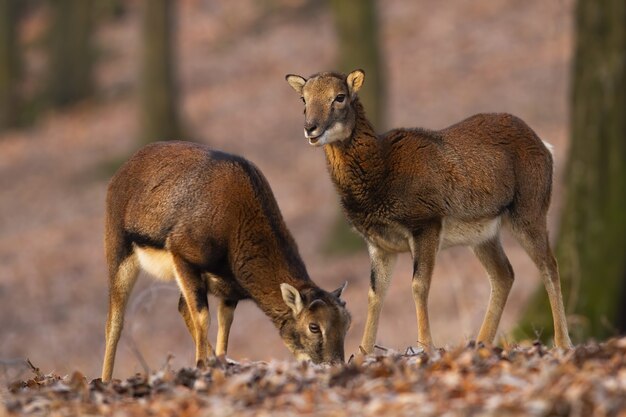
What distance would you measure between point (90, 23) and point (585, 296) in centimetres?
2521

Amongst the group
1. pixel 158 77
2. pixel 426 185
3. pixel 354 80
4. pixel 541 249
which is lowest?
pixel 541 249

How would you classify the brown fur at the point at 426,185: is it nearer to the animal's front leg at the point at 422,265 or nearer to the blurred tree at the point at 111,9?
the animal's front leg at the point at 422,265

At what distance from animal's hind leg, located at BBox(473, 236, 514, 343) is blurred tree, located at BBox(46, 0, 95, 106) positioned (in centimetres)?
2714

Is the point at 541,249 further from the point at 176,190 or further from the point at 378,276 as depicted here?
the point at 176,190

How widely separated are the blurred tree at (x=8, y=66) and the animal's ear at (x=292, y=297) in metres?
27.3

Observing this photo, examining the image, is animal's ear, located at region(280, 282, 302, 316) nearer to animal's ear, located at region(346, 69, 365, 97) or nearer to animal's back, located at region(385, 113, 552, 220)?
animal's back, located at region(385, 113, 552, 220)

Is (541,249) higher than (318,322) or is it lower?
higher

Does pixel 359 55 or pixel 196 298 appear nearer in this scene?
pixel 196 298

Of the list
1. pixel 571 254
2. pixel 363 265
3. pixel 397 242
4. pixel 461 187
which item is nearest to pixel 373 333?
pixel 397 242

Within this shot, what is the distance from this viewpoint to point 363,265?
21.9 metres

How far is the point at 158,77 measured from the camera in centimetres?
2817

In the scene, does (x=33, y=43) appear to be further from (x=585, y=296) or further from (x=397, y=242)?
(x=397, y=242)

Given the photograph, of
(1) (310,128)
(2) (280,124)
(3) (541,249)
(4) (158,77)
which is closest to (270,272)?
(1) (310,128)

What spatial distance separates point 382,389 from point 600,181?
26.8 ft
